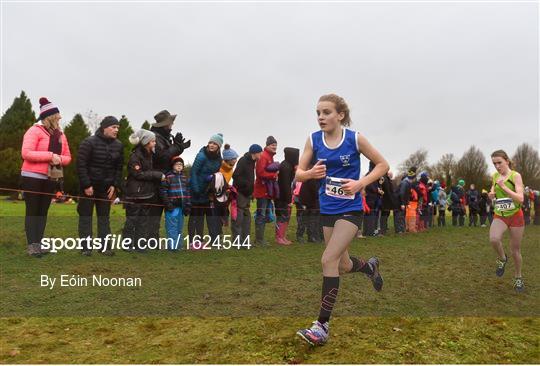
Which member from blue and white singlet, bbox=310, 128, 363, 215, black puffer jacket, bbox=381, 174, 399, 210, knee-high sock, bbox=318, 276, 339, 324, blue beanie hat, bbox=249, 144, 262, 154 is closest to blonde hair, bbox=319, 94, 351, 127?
blue and white singlet, bbox=310, 128, 363, 215

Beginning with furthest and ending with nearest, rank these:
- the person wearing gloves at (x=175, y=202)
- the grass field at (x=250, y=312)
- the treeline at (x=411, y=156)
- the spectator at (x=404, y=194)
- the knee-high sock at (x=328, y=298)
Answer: the treeline at (x=411, y=156) → the spectator at (x=404, y=194) → the person wearing gloves at (x=175, y=202) → the knee-high sock at (x=328, y=298) → the grass field at (x=250, y=312)

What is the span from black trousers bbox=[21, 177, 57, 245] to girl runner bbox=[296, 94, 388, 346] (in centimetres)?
439

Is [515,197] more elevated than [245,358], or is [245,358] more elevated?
[515,197]

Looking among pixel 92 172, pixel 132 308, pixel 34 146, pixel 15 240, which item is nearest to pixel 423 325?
pixel 132 308

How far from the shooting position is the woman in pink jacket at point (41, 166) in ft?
21.6

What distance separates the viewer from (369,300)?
521 cm

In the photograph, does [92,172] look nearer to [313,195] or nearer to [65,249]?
[65,249]

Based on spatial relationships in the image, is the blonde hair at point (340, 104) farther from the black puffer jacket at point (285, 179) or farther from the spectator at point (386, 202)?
the spectator at point (386, 202)

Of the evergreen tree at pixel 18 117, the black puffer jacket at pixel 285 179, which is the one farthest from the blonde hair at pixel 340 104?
the evergreen tree at pixel 18 117

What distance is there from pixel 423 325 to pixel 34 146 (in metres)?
5.65

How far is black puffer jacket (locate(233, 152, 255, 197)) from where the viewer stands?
855 centimetres

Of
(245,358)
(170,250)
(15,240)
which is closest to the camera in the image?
(245,358)

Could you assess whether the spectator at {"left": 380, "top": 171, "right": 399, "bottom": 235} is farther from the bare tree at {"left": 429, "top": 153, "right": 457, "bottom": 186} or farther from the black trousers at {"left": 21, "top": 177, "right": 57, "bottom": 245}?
the bare tree at {"left": 429, "top": 153, "right": 457, "bottom": 186}

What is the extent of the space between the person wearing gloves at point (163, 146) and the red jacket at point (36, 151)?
1718 mm
